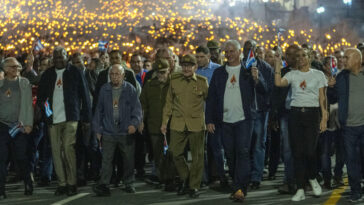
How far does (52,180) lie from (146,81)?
8.74 feet

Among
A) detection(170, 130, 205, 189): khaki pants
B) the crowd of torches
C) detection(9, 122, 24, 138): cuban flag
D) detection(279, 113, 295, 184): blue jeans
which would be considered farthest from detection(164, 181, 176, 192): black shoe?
the crowd of torches

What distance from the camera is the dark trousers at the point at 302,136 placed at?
1015 cm

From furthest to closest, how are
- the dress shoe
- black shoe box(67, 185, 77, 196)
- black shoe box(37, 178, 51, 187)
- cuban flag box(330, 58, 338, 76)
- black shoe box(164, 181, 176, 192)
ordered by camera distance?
black shoe box(37, 178, 51, 187)
cuban flag box(330, 58, 338, 76)
black shoe box(164, 181, 176, 192)
black shoe box(67, 185, 77, 196)
the dress shoe

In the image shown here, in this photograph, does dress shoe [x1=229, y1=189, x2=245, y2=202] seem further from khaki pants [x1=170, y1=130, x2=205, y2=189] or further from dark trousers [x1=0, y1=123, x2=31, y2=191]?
dark trousers [x1=0, y1=123, x2=31, y2=191]

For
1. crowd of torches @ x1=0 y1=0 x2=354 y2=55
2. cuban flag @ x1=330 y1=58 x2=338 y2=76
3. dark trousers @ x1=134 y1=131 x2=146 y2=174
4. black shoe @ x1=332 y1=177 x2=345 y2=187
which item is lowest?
black shoe @ x1=332 y1=177 x2=345 y2=187

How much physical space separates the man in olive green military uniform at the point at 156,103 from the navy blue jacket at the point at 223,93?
129 cm

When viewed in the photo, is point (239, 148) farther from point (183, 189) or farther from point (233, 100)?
point (183, 189)

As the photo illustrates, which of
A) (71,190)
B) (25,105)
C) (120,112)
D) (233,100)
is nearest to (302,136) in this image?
(233,100)

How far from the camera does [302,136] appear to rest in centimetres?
1024

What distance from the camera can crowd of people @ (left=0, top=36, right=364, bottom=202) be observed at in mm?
10250

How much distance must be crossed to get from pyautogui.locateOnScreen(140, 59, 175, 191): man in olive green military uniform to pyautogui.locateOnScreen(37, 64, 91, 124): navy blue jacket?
3.56ft

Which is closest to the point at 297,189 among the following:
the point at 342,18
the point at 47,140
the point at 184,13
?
the point at 47,140

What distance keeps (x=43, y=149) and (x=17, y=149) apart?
176cm

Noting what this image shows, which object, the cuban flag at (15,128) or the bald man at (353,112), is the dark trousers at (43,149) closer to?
the cuban flag at (15,128)
